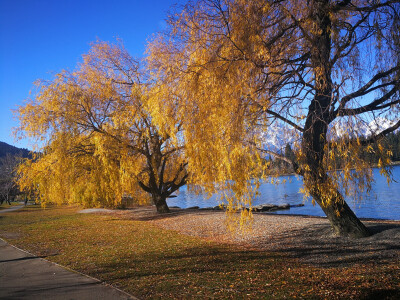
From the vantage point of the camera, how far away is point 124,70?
51.1 ft

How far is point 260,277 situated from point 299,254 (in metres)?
1.99

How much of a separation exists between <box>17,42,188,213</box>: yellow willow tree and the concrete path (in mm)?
7886

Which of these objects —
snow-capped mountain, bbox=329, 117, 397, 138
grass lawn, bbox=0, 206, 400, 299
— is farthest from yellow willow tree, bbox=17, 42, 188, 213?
snow-capped mountain, bbox=329, 117, 397, 138

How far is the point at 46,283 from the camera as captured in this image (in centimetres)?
514

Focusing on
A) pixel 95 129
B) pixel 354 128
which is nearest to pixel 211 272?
pixel 354 128

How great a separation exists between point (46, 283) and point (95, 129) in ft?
33.9

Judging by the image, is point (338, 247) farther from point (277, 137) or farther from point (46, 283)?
point (46, 283)

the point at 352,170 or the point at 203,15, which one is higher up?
the point at 203,15

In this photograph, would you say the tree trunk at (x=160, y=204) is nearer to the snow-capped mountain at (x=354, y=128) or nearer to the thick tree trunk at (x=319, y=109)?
the thick tree trunk at (x=319, y=109)

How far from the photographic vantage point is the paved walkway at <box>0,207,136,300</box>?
4.52 m

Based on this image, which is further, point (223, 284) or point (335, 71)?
point (335, 71)

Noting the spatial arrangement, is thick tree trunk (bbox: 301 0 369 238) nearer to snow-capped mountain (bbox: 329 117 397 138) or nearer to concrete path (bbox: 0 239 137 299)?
snow-capped mountain (bbox: 329 117 397 138)

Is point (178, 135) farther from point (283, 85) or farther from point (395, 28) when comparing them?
point (395, 28)

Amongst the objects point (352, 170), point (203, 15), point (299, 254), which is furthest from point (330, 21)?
point (299, 254)
